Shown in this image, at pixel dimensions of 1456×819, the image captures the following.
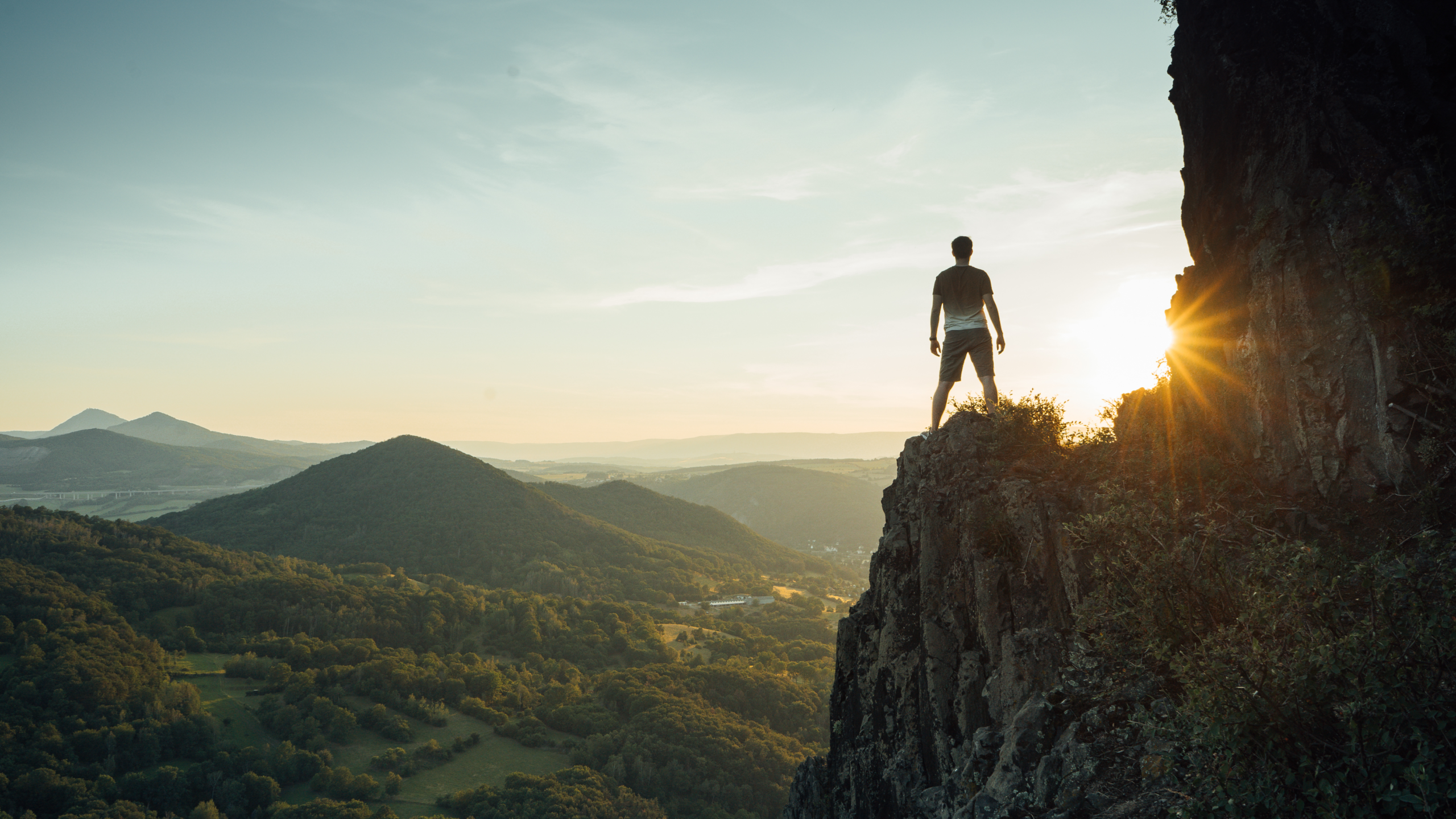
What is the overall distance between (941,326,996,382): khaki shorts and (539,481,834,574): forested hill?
147m

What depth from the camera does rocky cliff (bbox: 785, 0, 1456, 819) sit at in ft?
22.1

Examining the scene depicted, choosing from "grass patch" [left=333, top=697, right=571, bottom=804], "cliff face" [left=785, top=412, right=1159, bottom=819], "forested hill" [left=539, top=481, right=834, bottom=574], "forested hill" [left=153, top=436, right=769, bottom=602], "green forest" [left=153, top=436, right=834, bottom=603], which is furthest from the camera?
"forested hill" [left=539, top=481, right=834, bottom=574]

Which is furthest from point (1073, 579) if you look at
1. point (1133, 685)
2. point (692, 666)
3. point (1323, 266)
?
point (692, 666)

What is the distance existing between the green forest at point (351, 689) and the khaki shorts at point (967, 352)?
2603 centimetres

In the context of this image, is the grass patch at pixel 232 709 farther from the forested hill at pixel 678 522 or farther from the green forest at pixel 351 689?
the forested hill at pixel 678 522

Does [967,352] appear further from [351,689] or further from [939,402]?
[351,689]

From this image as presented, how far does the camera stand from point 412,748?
6606 cm

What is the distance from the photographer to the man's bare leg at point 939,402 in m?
11.2

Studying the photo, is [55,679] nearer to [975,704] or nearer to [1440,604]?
[975,704]

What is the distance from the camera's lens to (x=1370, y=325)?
7379 mm

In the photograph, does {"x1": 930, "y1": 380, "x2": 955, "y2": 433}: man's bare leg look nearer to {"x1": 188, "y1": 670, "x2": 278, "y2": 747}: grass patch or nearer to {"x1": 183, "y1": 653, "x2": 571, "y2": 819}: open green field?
{"x1": 183, "y1": 653, "x2": 571, "y2": 819}: open green field

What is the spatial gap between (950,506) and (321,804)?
6003 centimetres

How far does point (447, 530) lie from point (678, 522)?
55.2 metres

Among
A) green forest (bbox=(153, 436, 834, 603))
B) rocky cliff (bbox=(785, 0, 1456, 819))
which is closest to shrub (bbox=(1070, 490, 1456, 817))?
rocky cliff (bbox=(785, 0, 1456, 819))
